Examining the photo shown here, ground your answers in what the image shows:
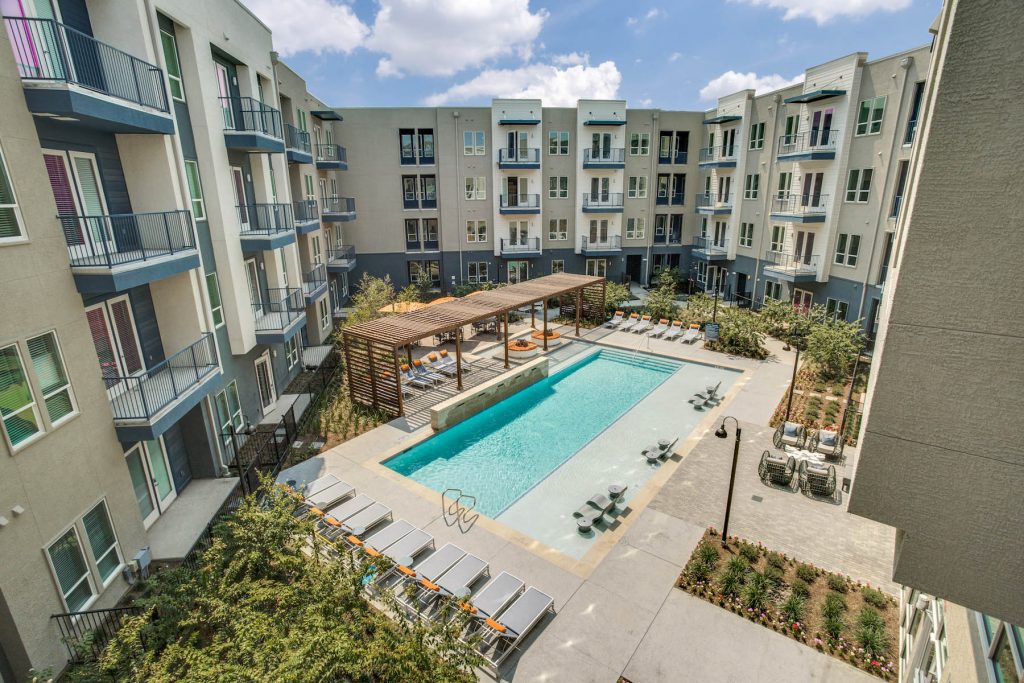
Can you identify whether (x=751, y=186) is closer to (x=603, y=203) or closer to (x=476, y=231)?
(x=603, y=203)

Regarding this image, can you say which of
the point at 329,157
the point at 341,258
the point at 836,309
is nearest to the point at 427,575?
the point at 836,309

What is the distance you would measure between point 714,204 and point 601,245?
28.2 feet

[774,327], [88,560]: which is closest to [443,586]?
[88,560]

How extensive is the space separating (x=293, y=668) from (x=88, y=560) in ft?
21.4

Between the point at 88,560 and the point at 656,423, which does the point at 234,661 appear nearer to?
the point at 88,560

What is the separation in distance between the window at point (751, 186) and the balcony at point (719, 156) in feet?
5.25

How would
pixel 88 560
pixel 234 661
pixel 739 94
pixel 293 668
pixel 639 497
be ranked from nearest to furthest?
pixel 293 668 → pixel 234 661 → pixel 88 560 → pixel 639 497 → pixel 739 94

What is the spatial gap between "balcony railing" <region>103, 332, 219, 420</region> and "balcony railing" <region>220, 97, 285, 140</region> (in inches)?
289

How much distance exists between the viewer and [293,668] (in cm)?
639

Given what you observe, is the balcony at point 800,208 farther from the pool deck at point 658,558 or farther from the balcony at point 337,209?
the balcony at point 337,209

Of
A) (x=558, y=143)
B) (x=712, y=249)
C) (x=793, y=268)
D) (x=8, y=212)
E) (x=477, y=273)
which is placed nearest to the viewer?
(x=8, y=212)

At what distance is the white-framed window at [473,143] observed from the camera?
3488 cm

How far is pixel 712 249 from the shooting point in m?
35.7

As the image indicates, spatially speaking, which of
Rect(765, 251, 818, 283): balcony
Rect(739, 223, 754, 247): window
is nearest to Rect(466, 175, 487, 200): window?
Rect(739, 223, 754, 247): window
